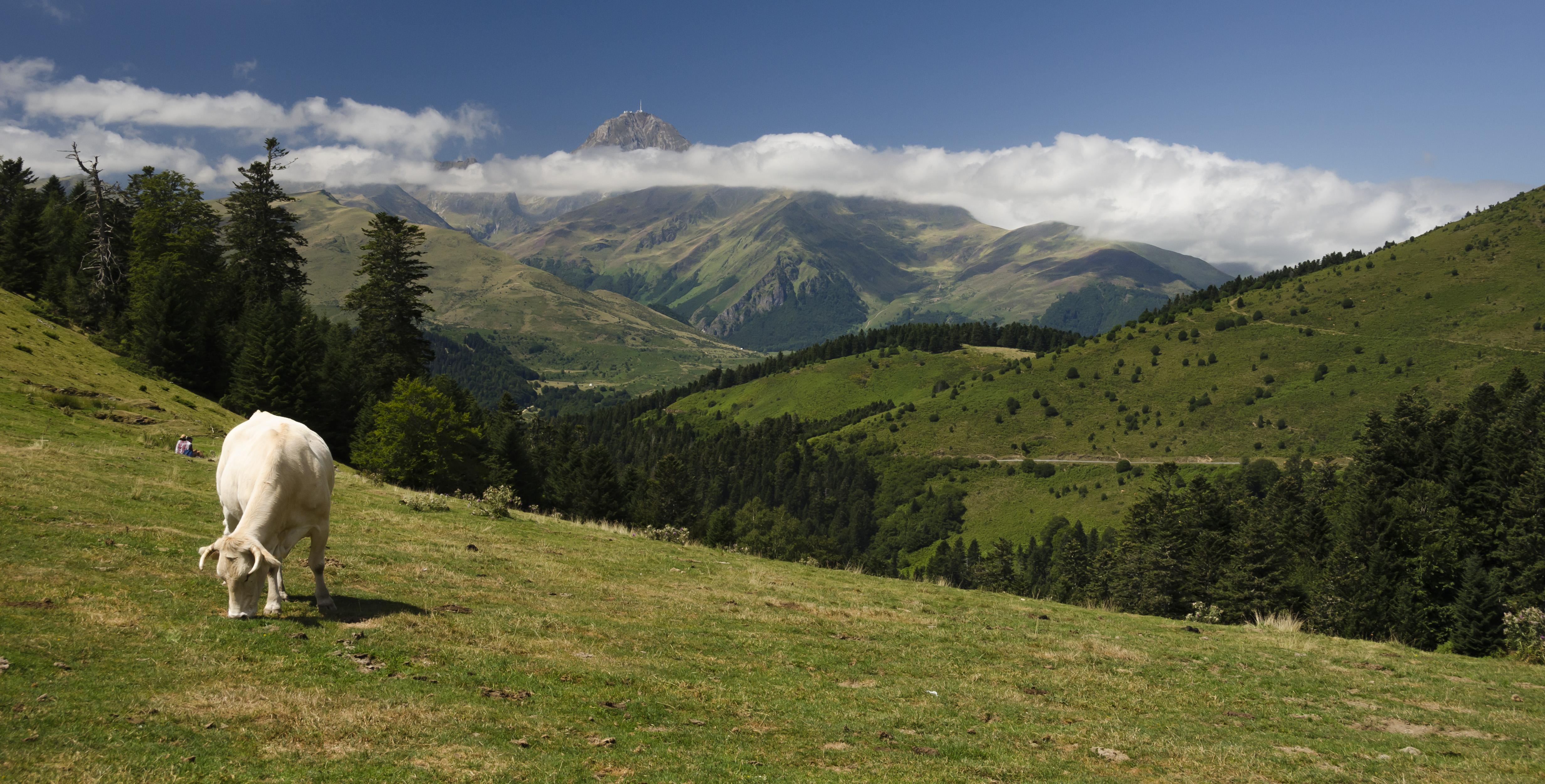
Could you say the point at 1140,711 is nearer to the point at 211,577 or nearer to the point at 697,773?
the point at 697,773

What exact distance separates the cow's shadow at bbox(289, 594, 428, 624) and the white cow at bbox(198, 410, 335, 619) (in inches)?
14.3

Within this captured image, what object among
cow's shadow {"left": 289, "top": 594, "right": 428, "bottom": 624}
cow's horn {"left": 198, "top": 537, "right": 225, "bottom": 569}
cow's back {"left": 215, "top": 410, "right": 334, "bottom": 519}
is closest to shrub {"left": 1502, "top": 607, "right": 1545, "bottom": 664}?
cow's shadow {"left": 289, "top": 594, "right": 428, "bottom": 624}

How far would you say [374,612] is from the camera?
16.0 metres

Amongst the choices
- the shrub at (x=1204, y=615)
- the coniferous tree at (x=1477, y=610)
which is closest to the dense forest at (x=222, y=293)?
the shrub at (x=1204, y=615)

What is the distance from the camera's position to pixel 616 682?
14.0 m

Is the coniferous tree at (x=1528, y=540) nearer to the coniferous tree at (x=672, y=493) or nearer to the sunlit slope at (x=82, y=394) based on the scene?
the sunlit slope at (x=82, y=394)

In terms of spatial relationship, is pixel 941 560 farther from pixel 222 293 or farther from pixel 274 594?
pixel 274 594

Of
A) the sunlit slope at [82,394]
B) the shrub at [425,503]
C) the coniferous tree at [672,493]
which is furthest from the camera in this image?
the coniferous tree at [672,493]

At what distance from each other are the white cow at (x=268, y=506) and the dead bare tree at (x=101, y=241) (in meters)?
67.0

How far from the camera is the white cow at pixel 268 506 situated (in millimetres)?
14170

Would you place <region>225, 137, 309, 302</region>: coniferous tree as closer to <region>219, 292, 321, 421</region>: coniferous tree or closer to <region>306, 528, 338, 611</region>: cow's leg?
<region>219, 292, 321, 421</region>: coniferous tree

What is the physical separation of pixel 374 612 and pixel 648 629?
5880 millimetres

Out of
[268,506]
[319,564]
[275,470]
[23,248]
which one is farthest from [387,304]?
[268,506]

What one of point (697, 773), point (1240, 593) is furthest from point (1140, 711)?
point (1240, 593)
